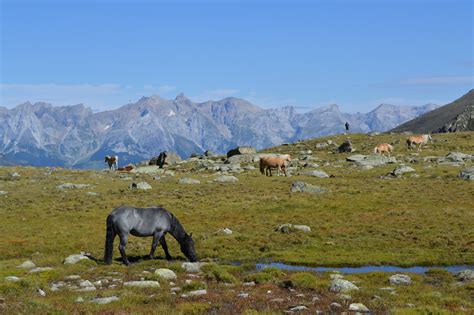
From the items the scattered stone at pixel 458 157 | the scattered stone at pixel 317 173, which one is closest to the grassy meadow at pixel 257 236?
the scattered stone at pixel 317 173

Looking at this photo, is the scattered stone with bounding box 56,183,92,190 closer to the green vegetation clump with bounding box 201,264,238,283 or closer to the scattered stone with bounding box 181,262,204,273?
the scattered stone with bounding box 181,262,204,273

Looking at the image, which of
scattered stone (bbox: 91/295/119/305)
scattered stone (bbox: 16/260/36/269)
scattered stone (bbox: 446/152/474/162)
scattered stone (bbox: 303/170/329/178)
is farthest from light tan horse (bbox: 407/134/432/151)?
scattered stone (bbox: 91/295/119/305)

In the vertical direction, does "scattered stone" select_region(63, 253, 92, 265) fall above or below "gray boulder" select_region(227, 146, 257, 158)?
below

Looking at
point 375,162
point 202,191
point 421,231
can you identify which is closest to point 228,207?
point 202,191

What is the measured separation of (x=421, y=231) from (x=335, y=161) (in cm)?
4716

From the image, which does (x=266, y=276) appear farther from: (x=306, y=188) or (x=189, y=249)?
(x=306, y=188)

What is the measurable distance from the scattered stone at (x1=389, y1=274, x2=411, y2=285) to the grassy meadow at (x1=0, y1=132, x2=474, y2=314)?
1.14 ft

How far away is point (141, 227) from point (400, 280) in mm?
12762

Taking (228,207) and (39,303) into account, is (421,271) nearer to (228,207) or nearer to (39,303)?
(39,303)

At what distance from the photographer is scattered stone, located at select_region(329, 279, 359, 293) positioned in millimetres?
19859

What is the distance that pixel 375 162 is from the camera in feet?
246

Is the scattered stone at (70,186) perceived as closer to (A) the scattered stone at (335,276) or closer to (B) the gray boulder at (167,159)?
(B) the gray boulder at (167,159)

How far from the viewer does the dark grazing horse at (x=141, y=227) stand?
2672cm

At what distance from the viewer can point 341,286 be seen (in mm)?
20094
